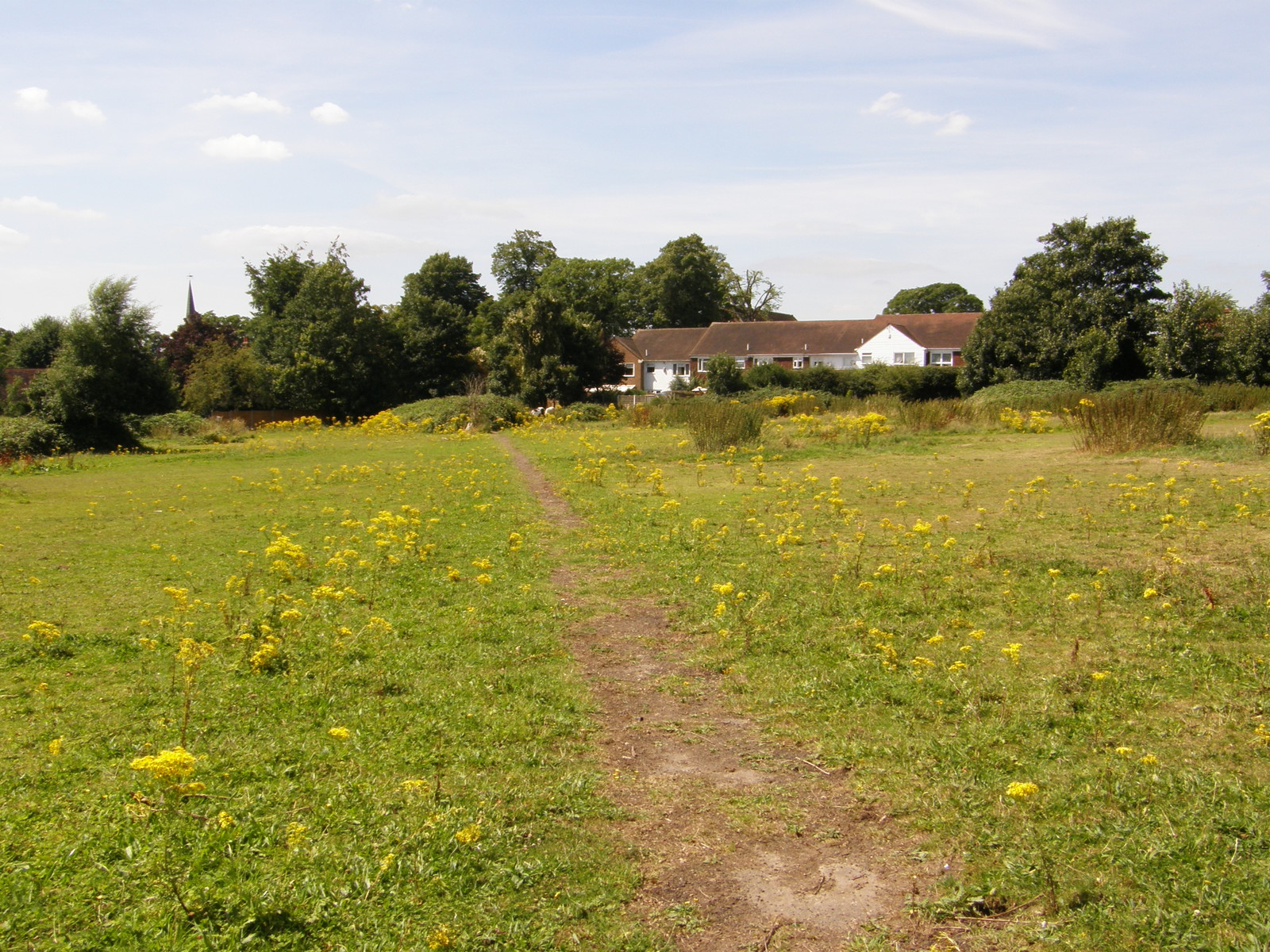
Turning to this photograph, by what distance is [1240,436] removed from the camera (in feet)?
53.7

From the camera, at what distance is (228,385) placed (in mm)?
42719

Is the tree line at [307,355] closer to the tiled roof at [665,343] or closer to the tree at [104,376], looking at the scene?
the tree at [104,376]

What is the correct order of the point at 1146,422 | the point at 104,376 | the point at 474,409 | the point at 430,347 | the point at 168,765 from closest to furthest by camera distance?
the point at 168,765 < the point at 1146,422 < the point at 104,376 < the point at 474,409 < the point at 430,347

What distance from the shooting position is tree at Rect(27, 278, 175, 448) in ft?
90.8

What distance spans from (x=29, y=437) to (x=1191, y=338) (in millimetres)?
40492

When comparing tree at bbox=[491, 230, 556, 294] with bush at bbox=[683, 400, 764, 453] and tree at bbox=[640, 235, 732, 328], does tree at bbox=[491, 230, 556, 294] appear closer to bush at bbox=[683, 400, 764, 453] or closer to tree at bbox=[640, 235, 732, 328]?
tree at bbox=[640, 235, 732, 328]

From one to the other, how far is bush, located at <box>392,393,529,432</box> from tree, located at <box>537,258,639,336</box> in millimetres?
17235

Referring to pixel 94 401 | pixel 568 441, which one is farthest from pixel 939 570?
pixel 94 401

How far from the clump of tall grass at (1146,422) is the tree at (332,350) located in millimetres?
34458

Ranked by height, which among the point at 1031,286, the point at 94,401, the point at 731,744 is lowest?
the point at 731,744

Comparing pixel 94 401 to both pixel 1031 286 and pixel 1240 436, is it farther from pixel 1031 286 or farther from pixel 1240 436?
pixel 1031 286

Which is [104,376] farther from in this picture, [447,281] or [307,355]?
[447,281]

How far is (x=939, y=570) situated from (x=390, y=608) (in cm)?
499

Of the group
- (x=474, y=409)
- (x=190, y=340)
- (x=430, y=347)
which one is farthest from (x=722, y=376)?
(x=190, y=340)
